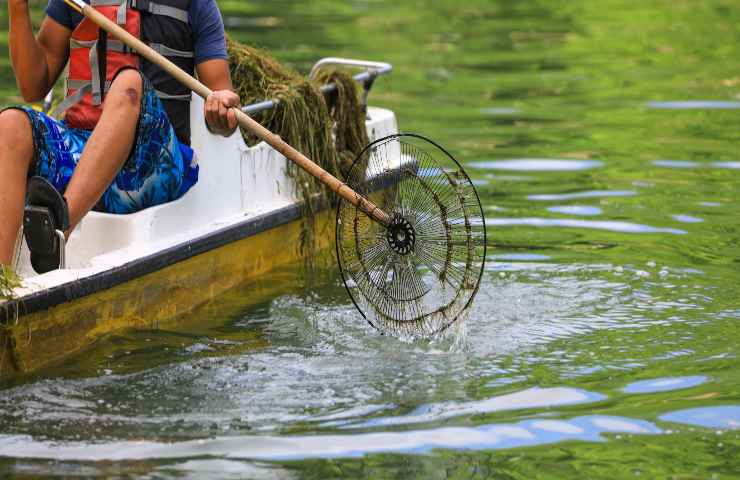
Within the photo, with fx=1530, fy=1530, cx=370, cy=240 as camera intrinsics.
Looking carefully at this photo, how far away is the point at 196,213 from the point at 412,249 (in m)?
1.08

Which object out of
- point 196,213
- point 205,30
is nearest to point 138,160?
point 196,213

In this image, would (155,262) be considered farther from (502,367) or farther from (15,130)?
(502,367)

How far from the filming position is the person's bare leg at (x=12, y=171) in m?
5.75

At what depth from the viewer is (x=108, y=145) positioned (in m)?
6.04

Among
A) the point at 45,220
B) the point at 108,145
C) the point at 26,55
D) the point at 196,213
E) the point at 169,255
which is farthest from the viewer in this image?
the point at 196,213

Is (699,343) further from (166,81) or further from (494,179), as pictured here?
(494,179)

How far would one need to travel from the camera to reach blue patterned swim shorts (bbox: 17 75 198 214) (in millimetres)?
6047

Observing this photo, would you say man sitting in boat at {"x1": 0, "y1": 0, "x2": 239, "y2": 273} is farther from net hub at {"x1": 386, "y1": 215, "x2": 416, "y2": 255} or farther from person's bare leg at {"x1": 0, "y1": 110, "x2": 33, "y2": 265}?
net hub at {"x1": 386, "y1": 215, "x2": 416, "y2": 255}

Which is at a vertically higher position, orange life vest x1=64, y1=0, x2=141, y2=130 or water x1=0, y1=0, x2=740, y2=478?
orange life vest x1=64, y1=0, x2=141, y2=130

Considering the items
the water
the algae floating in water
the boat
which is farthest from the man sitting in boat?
the water

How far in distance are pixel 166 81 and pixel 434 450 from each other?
2.30m

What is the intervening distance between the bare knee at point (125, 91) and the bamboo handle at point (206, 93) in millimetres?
103

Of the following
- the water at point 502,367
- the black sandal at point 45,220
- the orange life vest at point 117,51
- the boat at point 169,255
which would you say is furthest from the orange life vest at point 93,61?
the water at point 502,367

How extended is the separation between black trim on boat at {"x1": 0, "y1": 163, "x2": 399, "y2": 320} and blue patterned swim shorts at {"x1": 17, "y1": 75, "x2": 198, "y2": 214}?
0.83ft
